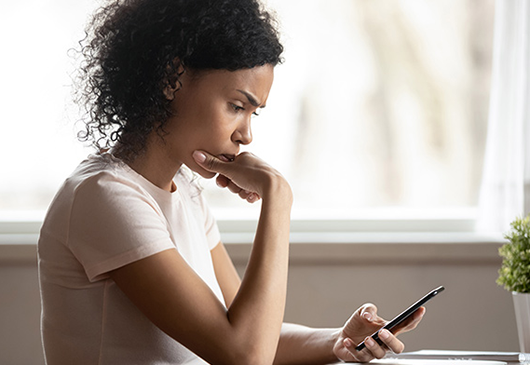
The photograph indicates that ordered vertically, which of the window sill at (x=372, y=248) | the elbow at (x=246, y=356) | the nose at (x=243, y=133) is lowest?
the window sill at (x=372, y=248)

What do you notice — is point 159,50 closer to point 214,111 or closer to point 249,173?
point 214,111

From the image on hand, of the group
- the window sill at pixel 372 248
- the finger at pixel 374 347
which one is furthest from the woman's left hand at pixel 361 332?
the window sill at pixel 372 248

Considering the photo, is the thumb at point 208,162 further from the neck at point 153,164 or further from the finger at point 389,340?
the finger at point 389,340

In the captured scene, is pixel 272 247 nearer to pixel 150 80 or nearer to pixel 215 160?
pixel 215 160

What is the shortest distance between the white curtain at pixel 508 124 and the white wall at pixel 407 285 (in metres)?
0.14

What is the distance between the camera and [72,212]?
3.27 feet

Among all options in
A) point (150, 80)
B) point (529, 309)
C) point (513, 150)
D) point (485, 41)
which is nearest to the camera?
point (150, 80)

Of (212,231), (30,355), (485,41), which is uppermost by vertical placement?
(485,41)

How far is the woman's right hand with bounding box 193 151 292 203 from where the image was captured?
1.12m

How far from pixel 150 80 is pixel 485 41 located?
4.64 ft

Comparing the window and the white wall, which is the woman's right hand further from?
the window

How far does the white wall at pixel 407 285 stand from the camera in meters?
1.98

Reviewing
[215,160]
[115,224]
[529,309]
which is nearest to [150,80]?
[215,160]

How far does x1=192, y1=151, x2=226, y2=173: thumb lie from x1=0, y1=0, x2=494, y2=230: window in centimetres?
101
